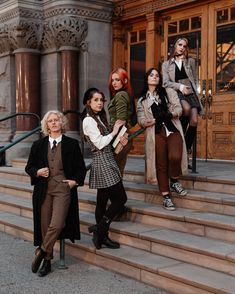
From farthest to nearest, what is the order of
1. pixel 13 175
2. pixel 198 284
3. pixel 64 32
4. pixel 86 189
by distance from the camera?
pixel 64 32, pixel 13 175, pixel 86 189, pixel 198 284

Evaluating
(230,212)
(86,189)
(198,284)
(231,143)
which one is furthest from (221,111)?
(198,284)

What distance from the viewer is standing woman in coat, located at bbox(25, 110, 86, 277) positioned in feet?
15.9

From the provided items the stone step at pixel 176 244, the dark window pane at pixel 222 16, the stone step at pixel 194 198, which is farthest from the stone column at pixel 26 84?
the stone step at pixel 176 244

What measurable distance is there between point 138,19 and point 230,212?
570cm

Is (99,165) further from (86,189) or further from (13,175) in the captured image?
(13,175)

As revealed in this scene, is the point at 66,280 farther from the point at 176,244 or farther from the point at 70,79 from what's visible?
the point at 70,79

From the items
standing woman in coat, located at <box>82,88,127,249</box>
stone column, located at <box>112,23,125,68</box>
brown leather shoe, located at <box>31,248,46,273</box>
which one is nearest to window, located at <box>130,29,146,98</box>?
stone column, located at <box>112,23,125,68</box>

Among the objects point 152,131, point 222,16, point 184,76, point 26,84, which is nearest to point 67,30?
point 26,84

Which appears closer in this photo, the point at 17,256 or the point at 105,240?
the point at 105,240

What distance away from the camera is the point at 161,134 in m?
5.60

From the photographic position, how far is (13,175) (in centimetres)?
902

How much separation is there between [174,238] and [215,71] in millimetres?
4295

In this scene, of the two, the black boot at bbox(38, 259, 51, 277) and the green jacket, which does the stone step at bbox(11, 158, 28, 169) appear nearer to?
the green jacket

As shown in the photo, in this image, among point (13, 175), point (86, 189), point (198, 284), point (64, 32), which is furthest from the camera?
point (64, 32)
